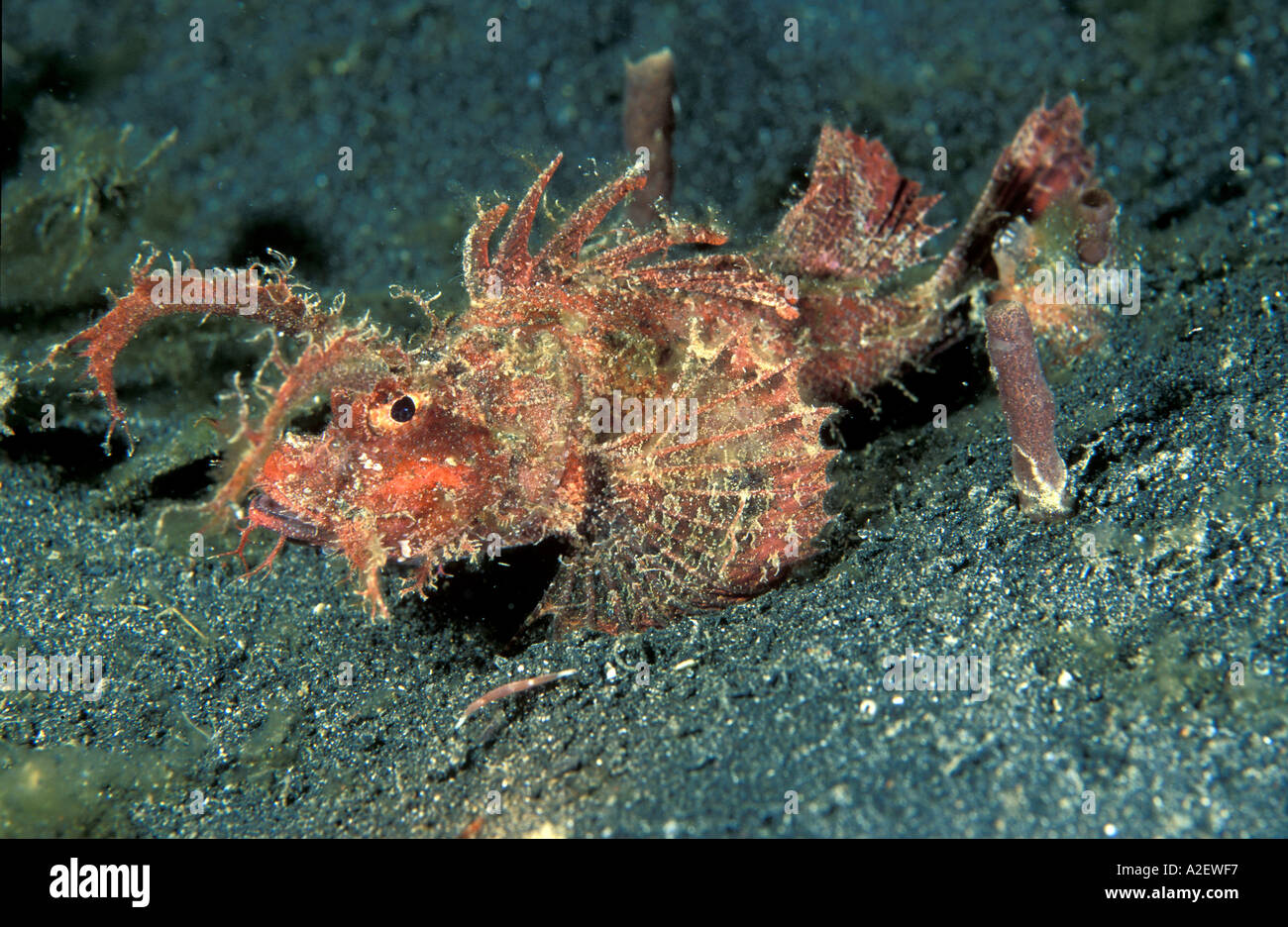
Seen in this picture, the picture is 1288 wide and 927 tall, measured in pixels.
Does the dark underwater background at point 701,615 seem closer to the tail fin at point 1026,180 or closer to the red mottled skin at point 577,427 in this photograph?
the red mottled skin at point 577,427

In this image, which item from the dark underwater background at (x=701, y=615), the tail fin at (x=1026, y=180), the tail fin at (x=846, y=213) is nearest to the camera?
the dark underwater background at (x=701, y=615)

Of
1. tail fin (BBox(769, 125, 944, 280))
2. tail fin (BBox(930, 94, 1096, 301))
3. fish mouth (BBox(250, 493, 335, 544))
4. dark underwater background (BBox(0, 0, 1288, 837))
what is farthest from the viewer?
tail fin (BBox(769, 125, 944, 280))

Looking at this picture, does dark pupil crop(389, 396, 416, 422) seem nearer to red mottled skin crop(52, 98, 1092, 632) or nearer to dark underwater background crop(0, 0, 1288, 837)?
red mottled skin crop(52, 98, 1092, 632)

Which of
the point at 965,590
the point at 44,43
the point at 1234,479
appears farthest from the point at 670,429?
the point at 44,43

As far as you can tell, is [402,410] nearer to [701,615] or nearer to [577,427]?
[577,427]

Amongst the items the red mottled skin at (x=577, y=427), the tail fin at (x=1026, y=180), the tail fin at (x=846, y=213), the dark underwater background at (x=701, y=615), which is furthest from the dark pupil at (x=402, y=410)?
the tail fin at (x=1026, y=180)

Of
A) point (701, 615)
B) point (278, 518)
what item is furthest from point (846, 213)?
point (278, 518)

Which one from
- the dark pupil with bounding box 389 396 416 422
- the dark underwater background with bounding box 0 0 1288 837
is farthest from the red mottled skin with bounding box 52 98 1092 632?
the dark underwater background with bounding box 0 0 1288 837
